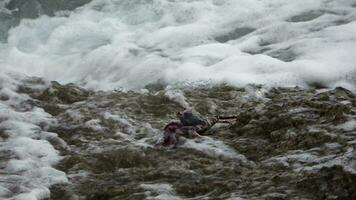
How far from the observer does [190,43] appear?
971 inches

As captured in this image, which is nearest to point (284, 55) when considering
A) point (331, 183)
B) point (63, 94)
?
point (63, 94)

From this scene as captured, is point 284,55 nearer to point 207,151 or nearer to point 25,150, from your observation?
point 207,151

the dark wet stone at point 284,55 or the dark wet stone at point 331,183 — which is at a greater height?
the dark wet stone at point 284,55

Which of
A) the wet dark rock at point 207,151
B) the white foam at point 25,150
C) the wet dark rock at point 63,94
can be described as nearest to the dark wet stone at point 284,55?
the wet dark rock at point 207,151

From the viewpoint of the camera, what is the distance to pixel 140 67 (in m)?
22.3

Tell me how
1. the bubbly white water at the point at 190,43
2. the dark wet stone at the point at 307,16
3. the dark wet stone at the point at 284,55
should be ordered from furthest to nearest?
the dark wet stone at the point at 307,16, the dark wet stone at the point at 284,55, the bubbly white water at the point at 190,43

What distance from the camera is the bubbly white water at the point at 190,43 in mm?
20000

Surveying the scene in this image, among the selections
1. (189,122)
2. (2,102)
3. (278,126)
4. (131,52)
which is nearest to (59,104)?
(2,102)

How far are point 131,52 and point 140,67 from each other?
2143 mm

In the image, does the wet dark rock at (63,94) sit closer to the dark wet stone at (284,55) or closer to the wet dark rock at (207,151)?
the wet dark rock at (207,151)

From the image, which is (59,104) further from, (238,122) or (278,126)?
(278,126)

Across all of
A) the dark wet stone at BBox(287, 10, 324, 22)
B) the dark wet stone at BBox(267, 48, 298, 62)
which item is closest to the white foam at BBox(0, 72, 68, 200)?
the dark wet stone at BBox(267, 48, 298, 62)

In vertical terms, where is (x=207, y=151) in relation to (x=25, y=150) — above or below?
below

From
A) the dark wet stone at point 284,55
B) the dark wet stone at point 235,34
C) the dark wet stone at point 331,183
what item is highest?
the dark wet stone at point 235,34
